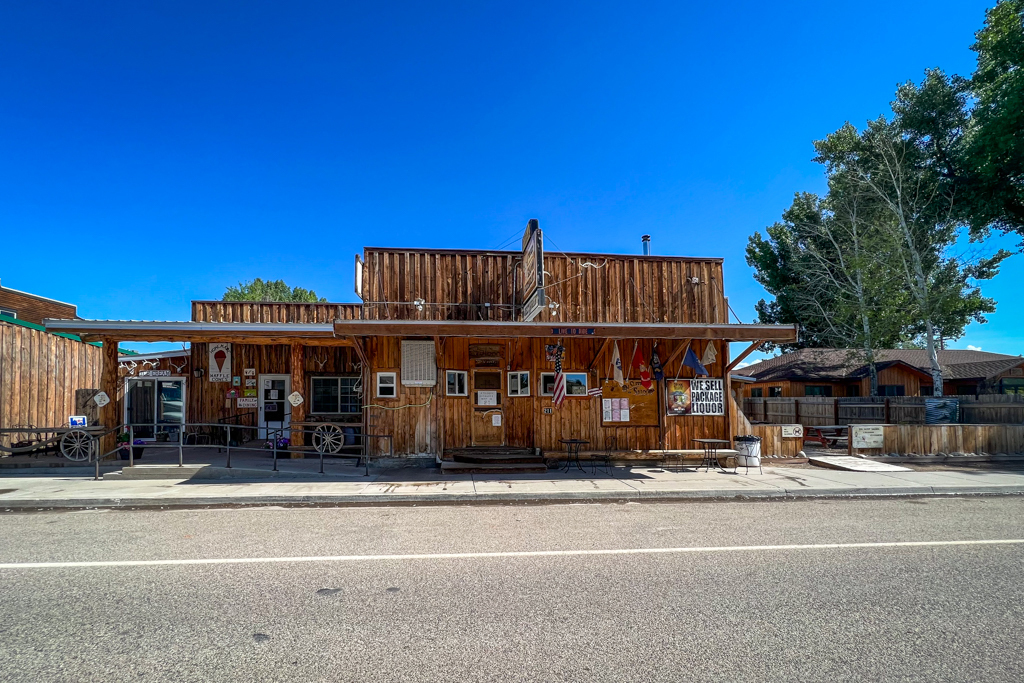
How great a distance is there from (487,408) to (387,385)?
250cm

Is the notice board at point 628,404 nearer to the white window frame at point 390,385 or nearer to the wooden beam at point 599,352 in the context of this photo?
the wooden beam at point 599,352

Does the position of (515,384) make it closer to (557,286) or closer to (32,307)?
(557,286)

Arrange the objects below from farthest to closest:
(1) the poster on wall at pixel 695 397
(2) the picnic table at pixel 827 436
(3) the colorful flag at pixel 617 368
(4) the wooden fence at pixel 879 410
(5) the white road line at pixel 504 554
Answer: (4) the wooden fence at pixel 879 410 → (2) the picnic table at pixel 827 436 → (1) the poster on wall at pixel 695 397 → (3) the colorful flag at pixel 617 368 → (5) the white road line at pixel 504 554

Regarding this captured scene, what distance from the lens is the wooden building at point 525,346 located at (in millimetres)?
13578

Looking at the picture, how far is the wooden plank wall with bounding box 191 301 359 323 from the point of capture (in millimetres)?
20281

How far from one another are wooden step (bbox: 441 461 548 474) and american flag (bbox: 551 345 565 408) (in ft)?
6.09

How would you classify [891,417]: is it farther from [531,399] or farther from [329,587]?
[329,587]

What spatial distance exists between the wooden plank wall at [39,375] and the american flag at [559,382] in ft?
43.6

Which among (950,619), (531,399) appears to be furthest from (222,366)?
(950,619)

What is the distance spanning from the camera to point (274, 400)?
1864 cm

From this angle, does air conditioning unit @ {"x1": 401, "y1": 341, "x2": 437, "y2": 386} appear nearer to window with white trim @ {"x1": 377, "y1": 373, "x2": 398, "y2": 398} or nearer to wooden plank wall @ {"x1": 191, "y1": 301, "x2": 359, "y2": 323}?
window with white trim @ {"x1": 377, "y1": 373, "x2": 398, "y2": 398}

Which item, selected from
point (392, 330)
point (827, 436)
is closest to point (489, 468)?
point (392, 330)

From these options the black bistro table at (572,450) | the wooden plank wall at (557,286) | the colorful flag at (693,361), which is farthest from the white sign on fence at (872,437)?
the black bistro table at (572,450)

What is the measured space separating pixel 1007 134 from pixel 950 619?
25904 millimetres
